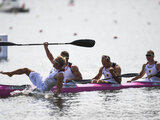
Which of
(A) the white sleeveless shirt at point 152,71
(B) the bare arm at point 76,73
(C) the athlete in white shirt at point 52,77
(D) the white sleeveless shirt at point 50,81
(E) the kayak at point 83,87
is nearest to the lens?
(C) the athlete in white shirt at point 52,77

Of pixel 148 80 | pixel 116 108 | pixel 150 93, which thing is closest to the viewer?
pixel 116 108

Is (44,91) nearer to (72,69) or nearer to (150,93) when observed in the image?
(72,69)

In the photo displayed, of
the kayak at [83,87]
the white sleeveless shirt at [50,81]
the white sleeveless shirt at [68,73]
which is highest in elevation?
the white sleeveless shirt at [68,73]

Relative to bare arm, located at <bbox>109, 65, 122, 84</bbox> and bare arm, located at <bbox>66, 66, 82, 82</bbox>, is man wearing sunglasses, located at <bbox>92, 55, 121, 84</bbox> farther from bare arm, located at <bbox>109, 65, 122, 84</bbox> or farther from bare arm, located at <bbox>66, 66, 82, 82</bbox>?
bare arm, located at <bbox>66, 66, 82, 82</bbox>

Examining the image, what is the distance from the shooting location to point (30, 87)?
17906mm

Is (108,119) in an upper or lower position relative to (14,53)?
lower

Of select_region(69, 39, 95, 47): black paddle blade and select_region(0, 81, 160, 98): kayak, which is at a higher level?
select_region(69, 39, 95, 47): black paddle blade

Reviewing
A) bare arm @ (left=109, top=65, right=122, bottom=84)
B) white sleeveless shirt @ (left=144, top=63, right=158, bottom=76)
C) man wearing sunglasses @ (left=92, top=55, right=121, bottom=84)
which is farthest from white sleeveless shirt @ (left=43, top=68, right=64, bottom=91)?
white sleeveless shirt @ (left=144, top=63, right=158, bottom=76)

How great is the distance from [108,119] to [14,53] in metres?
19.6

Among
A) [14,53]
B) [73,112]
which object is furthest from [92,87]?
[14,53]

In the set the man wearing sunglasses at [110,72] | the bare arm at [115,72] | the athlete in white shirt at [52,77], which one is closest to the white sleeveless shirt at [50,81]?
the athlete in white shirt at [52,77]

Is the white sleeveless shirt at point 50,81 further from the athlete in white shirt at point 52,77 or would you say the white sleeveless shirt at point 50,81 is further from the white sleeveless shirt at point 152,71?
the white sleeveless shirt at point 152,71

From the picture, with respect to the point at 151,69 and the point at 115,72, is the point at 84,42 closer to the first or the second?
the point at 115,72

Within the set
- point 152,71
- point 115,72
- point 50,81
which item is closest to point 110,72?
point 115,72
